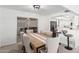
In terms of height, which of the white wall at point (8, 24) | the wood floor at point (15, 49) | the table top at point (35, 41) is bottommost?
the wood floor at point (15, 49)

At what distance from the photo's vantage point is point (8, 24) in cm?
138

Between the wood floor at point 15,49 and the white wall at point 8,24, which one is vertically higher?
the white wall at point 8,24

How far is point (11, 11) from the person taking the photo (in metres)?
1.34

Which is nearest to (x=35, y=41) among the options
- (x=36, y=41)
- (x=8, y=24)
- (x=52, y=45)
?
(x=36, y=41)

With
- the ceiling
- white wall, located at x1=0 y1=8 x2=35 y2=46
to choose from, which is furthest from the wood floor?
the ceiling

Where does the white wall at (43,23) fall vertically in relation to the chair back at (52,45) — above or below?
above

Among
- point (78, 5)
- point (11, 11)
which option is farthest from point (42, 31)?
point (78, 5)

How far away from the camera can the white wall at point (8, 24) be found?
1345 mm

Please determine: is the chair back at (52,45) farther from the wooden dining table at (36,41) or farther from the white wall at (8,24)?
the white wall at (8,24)

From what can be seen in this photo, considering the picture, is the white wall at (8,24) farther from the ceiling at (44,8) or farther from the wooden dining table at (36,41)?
the wooden dining table at (36,41)

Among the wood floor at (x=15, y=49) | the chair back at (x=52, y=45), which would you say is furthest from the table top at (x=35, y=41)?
the wood floor at (x=15, y=49)

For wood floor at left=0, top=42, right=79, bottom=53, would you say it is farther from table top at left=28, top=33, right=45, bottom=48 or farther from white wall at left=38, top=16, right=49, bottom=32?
white wall at left=38, top=16, right=49, bottom=32

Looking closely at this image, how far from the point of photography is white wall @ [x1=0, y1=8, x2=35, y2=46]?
1.34 meters

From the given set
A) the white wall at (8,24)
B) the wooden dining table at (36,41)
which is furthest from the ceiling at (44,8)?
the wooden dining table at (36,41)
